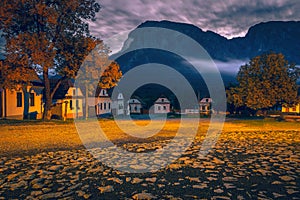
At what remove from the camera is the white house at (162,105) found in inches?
2697

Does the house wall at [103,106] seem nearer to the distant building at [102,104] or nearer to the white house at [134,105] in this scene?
the distant building at [102,104]

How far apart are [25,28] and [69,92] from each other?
52.7 ft

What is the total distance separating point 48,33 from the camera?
25.8 metres

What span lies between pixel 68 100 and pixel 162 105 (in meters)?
34.0

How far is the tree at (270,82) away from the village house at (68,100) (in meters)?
26.4

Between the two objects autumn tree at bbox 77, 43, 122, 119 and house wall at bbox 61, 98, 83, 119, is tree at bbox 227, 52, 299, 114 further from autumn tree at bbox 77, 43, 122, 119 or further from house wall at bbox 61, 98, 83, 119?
house wall at bbox 61, 98, 83, 119

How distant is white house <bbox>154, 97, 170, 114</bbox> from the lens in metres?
68.5

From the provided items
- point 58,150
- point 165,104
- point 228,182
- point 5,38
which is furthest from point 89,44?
point 165,104

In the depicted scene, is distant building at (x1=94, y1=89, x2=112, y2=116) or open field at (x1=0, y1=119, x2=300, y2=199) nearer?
open field at (x1=0, y1=119, x2=300, y2=199)

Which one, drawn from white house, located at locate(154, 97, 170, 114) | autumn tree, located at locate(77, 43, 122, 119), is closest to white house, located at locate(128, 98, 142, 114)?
white house, located at locate(154, 97, 170, 114)

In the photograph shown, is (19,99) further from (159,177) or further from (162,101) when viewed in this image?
(162,101)

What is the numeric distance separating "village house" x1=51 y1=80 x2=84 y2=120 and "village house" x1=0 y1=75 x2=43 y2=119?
282 cm

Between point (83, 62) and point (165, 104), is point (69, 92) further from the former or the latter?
point (165, 104)

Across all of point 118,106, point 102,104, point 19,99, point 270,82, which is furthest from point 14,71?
point 118,106
